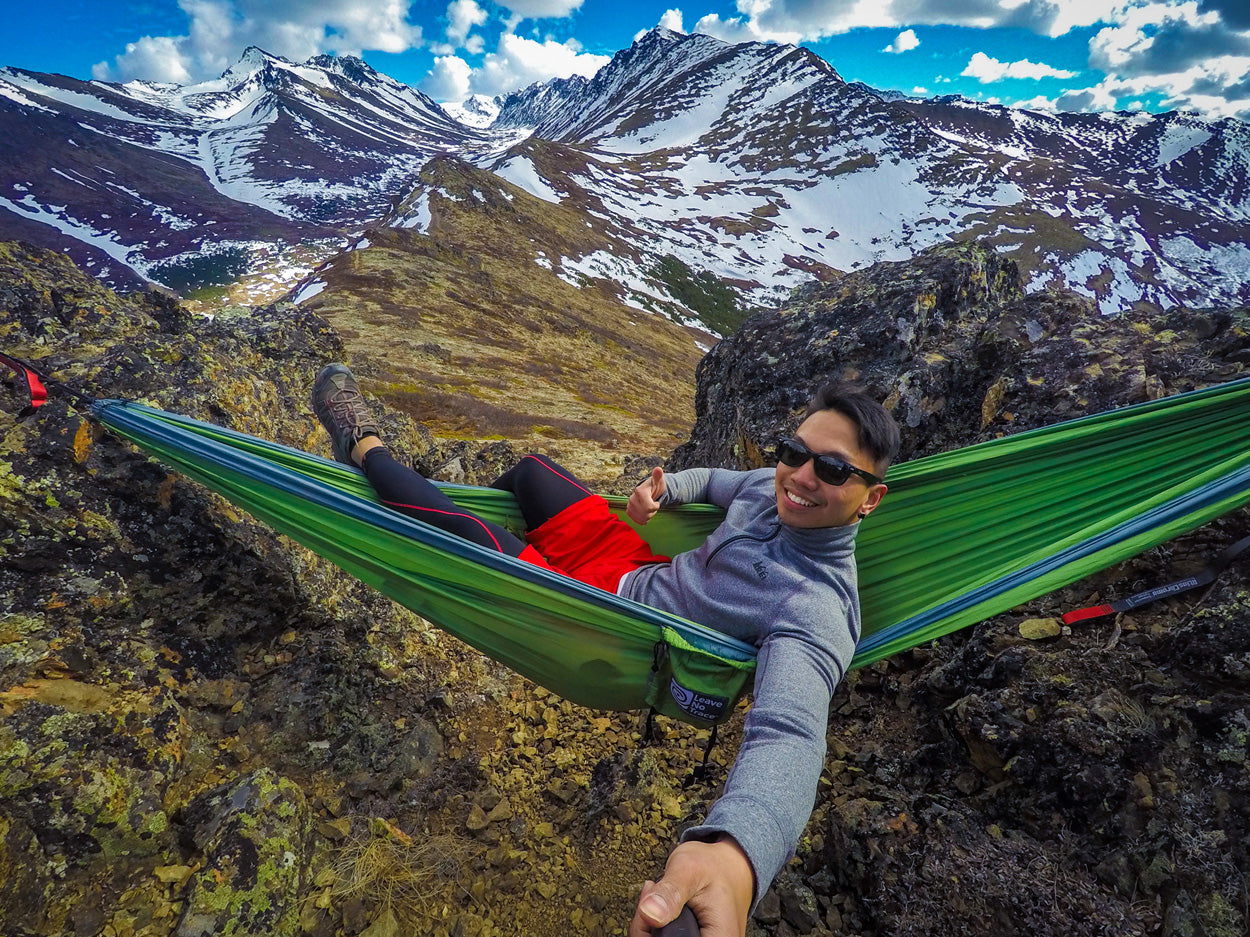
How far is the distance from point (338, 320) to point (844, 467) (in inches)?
758

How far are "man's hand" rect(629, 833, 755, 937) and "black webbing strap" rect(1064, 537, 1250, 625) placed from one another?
183 cm

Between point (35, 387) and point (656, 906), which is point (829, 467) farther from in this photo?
point (35, 387)

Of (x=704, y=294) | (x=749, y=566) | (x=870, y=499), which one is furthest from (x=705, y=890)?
(x=704, y=294)

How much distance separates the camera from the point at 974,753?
2.15 m

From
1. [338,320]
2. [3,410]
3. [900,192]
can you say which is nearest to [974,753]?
[3,410]

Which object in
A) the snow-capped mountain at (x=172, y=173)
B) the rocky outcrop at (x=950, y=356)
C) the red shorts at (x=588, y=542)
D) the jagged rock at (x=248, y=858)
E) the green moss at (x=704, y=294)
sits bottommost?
the jagged rock at (x=248, y=858)

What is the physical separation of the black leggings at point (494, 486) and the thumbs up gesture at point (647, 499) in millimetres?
300

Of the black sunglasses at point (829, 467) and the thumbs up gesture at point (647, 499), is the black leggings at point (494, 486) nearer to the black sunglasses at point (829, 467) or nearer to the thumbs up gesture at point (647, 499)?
the thumbs up gesture at point (647, 499)

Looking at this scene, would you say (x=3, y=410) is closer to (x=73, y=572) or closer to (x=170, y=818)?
(x=73, y=572)

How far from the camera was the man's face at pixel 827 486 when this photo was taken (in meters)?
1.95

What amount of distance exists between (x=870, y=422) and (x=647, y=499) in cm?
105

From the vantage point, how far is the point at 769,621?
1902 millimetres

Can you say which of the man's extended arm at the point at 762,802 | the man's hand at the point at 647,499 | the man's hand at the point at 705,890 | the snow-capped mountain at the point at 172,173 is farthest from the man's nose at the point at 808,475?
the snow-capped mountain at the point at 172,173

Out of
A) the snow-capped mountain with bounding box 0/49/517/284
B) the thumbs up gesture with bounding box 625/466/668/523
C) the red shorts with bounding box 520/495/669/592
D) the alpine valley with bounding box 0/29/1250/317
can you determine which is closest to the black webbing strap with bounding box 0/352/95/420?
the red shorts with bounding box 520/495/669/592
